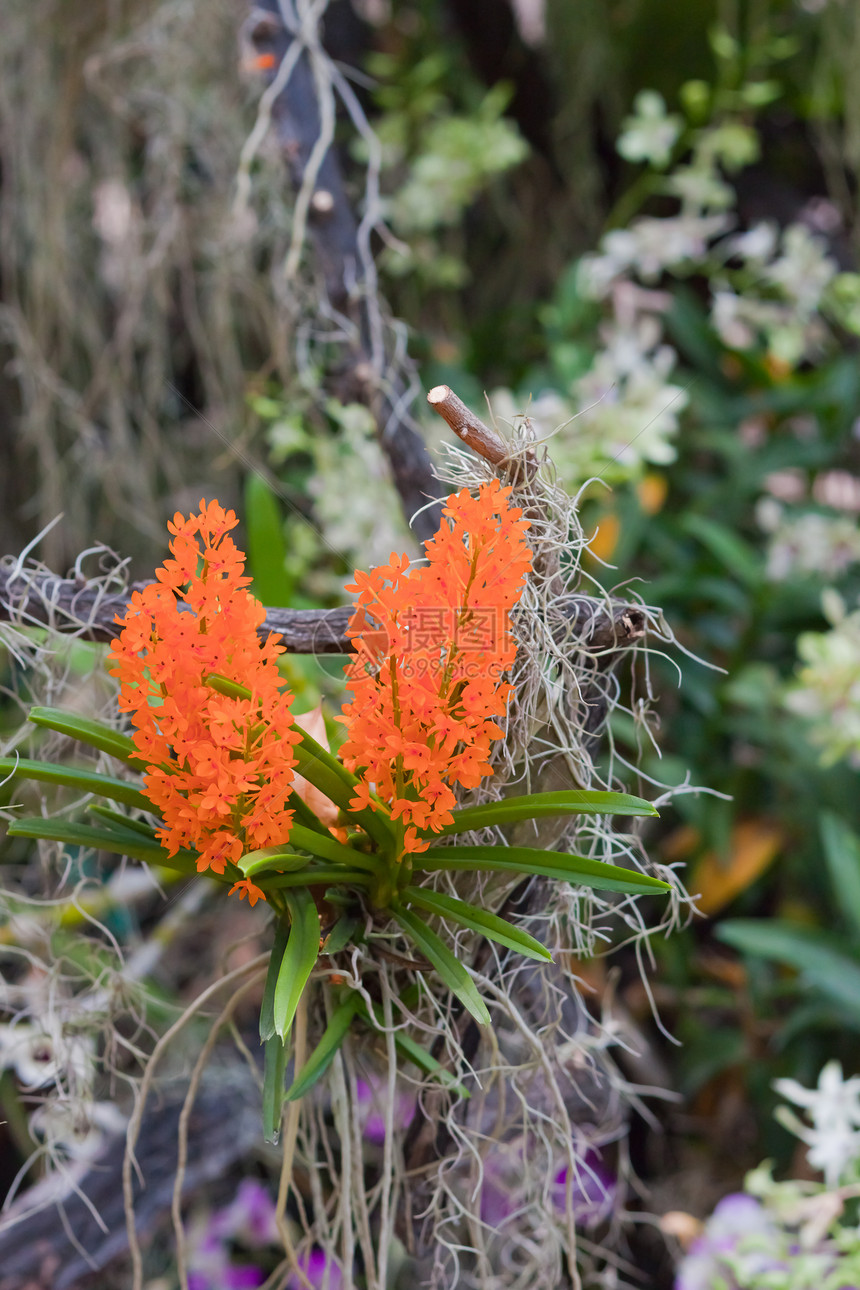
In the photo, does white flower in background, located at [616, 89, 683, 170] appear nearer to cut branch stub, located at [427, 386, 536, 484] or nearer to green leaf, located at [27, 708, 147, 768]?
cut branch stub, located at [427, 386, 536, 484]

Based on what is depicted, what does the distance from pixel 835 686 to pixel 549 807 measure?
0.59 m

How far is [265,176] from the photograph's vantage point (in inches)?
34.0

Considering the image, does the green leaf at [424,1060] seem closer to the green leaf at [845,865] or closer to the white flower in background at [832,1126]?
the white flower in background at [832,1126]

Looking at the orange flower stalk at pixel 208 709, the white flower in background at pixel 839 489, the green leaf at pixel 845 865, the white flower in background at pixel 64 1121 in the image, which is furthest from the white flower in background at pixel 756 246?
the white flower in background at pixel 64 1121

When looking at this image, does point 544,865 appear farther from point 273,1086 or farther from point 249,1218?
point 249,1218

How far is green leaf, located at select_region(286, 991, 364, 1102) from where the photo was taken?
402mm

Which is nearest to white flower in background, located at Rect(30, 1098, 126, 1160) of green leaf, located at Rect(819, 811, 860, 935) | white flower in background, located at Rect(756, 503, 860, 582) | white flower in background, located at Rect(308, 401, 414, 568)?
white flower in background, located at Rect(308, 401, 414, 568)

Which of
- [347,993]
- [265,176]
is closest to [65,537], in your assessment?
[265,176]

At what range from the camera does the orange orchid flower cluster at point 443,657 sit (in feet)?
1.16

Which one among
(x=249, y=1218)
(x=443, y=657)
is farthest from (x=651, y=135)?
(x=249, y=1218)

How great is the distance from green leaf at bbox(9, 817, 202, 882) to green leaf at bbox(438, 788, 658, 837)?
0.38ft

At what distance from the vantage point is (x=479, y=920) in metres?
0.41

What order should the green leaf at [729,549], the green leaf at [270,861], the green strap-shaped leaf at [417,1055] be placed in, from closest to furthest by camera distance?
the green leaf at [270,861]
the green strap-shaped leaf at [417,1055]
the green leaf at [729,549]

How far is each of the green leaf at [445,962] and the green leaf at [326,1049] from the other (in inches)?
2.1
